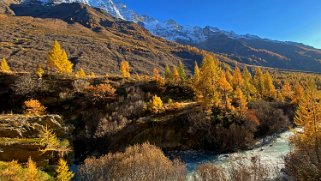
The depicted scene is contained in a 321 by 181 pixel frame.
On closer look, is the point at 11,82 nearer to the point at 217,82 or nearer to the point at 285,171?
the point at 217,82

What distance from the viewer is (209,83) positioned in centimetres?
6238

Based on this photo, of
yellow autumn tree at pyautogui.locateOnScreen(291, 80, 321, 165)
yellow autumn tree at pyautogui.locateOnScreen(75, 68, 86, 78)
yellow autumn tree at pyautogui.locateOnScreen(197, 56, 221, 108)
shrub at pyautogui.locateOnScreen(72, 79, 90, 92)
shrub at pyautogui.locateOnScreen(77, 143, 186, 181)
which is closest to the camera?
yellow autumn tree at pyautogui.locateOnScreen(291, 80, 321, 165)

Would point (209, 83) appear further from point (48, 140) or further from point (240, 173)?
point (240, 173)

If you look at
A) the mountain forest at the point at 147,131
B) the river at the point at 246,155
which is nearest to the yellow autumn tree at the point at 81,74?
the mountain forest at the point at 147,131

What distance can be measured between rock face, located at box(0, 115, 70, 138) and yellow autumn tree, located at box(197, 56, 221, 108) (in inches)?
1189

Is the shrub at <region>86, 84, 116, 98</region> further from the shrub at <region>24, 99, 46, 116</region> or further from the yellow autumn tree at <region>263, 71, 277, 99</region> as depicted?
the yellow autumn tree at <region>263, 71, 277, 99</region>

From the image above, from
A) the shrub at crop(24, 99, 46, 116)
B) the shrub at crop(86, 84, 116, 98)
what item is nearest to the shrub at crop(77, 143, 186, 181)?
the shrub at crop(24, 99, 46, 116)

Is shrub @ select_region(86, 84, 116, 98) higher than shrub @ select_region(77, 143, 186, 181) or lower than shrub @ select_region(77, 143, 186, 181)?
higher

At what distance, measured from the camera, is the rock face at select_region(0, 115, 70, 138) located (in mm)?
38250

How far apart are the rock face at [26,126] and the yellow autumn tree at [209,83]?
30205 mm

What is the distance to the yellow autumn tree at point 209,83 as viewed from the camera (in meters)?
61.5

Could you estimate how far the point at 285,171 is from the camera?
31359 millimetres

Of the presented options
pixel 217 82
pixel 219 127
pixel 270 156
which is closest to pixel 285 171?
pixel 270 156

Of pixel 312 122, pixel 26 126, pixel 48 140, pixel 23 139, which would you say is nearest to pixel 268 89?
pixel 312 122
